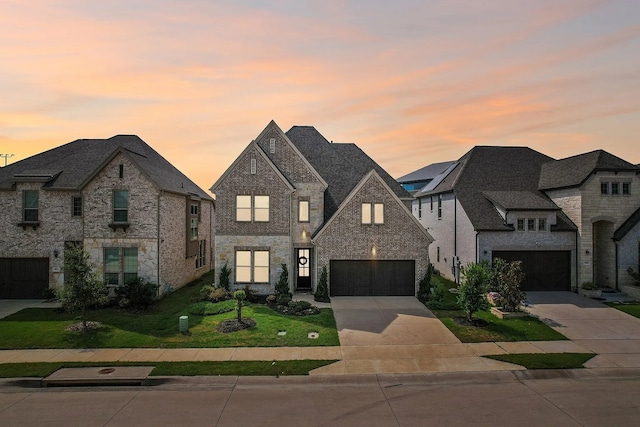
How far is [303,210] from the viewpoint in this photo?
24906mm

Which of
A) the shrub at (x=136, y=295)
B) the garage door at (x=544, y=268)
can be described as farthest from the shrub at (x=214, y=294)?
the garage door at (x=544, y=268)

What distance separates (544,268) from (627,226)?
18.6 feet

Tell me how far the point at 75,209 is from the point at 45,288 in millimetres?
4991

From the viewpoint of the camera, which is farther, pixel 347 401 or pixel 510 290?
pixel 510 290

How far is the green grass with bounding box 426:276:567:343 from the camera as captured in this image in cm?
1617

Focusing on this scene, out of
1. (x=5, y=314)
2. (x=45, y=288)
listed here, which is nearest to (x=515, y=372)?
(x=5, y=314)

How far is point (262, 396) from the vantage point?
11.1 metres

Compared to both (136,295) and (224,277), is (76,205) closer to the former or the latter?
(136,295)

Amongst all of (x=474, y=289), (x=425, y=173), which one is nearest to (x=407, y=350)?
(x=474, y=289)

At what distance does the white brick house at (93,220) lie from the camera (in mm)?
21906

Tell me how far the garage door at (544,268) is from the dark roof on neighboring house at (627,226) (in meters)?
2.98

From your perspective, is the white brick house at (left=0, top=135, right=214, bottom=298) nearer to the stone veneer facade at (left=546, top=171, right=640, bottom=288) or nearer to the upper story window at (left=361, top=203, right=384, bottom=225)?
the upper story window at (left=361, top=203, right=384, bottom=225)

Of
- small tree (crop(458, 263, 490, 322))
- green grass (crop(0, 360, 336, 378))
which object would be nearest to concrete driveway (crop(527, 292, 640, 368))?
small tree (crop(458, 263, 490, 322))

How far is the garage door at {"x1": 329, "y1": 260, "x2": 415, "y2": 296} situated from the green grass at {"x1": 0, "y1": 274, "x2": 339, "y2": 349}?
12.5ft
